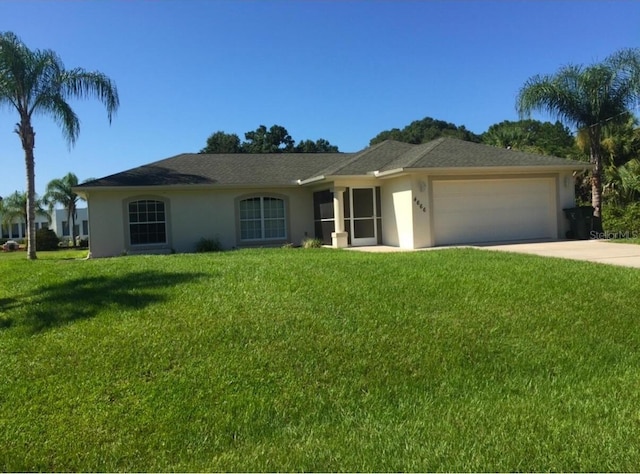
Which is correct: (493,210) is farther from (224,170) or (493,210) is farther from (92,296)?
(92,296)

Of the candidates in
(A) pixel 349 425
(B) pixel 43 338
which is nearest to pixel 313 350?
(A) pixel 349 425

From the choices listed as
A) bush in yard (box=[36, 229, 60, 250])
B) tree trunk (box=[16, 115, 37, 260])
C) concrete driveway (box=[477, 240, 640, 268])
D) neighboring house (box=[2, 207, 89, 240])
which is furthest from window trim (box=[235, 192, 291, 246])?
neighboring house (box=[2, 207, 89, 240])

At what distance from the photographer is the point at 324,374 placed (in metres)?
5.32

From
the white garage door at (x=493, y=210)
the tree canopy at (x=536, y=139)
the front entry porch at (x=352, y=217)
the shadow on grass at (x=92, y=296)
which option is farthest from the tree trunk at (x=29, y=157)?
the tree canopy at (x=536, y=139)

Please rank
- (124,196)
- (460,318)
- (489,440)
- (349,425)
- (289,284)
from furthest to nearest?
(124,196), (289,284), (460,318), (349,425), (489,440)

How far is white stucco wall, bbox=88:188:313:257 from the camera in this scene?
19719 millimetres

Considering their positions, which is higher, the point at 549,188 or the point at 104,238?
the point at 549,188

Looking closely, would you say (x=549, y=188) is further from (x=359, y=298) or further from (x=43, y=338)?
(x=43, y=338)

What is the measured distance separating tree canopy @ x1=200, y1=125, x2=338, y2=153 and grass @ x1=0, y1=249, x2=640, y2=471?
51.6m

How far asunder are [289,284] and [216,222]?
1328 centimetres

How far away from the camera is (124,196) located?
1986 cm

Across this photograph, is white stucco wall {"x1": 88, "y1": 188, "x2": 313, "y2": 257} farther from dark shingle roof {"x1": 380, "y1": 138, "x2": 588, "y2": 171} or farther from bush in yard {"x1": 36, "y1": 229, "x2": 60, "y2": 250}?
bush in yard {"x1": 36, "y1": 229, "x2": 60, "y2": 250}

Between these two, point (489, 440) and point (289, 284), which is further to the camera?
point (289, 284)

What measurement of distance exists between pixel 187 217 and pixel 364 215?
6.76 m
